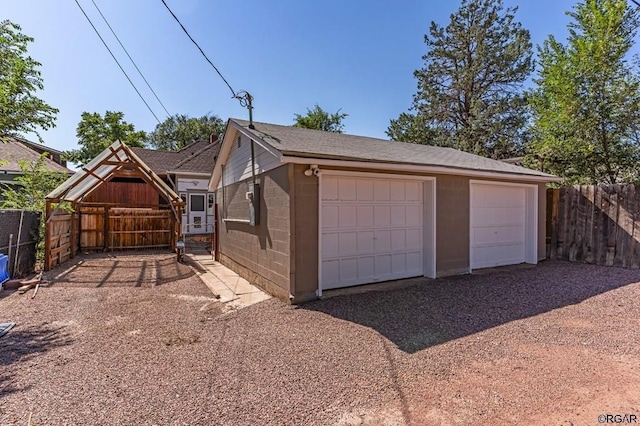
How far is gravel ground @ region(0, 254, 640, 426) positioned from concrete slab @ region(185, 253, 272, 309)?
34 centimetres

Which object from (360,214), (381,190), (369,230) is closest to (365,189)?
(381,190)

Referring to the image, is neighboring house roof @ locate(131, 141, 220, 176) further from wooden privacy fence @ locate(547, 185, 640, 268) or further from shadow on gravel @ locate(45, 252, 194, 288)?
wooden privacy fence @ locate(547, 185, 640, 268)

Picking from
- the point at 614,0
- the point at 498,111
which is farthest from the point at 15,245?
the point at 498,111

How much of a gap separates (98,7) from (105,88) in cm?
390

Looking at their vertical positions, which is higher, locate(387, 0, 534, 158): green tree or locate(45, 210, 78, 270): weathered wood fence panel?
locate(387, 0, 534, 158): green tree

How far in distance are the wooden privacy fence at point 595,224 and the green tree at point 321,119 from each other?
2211 centimetres

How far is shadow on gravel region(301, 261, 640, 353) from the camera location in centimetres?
442

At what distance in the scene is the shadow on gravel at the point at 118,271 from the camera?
7.66 m

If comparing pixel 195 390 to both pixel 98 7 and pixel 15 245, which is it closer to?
pixel 15 245

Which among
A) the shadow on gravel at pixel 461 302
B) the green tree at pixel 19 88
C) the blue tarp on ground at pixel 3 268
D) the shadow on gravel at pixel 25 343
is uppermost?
the green tree at pixel 19 88

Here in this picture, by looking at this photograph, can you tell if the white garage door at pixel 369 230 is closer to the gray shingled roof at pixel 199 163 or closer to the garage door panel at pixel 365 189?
the garage door panel at pixel 365 189

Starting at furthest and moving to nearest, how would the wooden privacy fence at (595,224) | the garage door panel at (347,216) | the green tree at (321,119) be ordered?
the green tree at (321,119)
the wooden privacy fence at (595,224)
the garage door panel at (347,216)

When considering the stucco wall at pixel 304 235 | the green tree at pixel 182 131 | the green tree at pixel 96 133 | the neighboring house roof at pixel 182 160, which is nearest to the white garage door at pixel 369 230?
the stucco wall at pixel 304 235

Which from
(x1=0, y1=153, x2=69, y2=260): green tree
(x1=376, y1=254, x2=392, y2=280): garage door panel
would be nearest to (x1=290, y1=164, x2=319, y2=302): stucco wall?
(x1=376, y1=254, x2=392, y2=280): garage door panel
